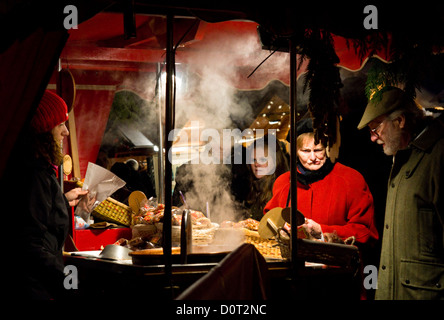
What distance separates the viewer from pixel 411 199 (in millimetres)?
3035

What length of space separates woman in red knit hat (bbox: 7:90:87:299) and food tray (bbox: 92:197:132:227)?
2076 mm

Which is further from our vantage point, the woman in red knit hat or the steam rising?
the steam rising

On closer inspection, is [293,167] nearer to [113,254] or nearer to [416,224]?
[416,224]

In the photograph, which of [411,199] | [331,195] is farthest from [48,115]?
[331,195]

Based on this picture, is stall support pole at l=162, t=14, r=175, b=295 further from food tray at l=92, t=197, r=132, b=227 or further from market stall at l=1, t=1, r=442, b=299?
food tray at l=92, t=197, r=132, b=227

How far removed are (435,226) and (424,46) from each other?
127 cm

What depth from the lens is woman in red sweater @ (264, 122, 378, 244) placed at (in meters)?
4.34

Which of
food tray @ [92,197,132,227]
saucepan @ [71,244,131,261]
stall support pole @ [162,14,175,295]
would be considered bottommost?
saucepan @ [71,244,131,261]

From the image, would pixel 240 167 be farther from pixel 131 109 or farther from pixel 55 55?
pixel 131 109

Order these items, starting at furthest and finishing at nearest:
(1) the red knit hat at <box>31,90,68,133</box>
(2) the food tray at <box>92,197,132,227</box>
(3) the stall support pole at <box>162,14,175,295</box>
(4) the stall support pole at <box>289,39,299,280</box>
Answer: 1. (2) the food tray at <box>92,197,132,227</box>
2. (1) the red knit hat at <box>31,90,68,133</box>
3. (4) the stall support pole at <box>289,39,299,280</box>
4. (3) the stall support pole at <box>162,14,175,295</box>

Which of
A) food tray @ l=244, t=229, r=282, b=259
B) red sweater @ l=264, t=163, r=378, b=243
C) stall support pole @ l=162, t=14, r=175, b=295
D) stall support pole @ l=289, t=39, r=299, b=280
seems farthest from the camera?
red sweater @ l=264, t=163, r=378, b=243

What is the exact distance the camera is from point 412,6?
2809 mm

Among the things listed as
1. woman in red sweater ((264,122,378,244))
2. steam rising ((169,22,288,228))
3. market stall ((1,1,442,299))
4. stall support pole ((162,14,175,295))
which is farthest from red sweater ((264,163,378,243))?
stall support pole ((162,14,175,295))

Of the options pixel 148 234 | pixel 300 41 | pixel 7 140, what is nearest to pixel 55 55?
pixel 7 140
